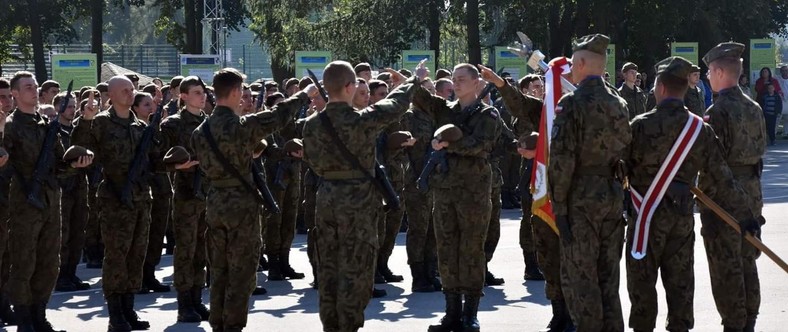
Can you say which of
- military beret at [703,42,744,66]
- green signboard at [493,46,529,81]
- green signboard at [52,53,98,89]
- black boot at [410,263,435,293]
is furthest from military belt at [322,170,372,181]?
green signboard at [493,46,529,81]

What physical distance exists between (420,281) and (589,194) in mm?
4732

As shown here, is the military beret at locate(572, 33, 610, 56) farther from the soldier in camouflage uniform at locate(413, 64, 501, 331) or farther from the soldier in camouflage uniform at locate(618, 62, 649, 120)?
the soldier in camouflage uniform at locate(618, 62, 649, 120)

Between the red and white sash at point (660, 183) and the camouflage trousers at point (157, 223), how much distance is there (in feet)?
16.4

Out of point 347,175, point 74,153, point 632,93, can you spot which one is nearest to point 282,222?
point 74,153

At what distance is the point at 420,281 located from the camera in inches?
515

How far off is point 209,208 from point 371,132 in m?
1.38

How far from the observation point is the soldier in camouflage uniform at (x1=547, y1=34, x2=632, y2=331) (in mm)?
8547

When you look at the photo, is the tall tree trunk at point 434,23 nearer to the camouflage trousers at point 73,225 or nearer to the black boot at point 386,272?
the camouflage trousers at point 73,225

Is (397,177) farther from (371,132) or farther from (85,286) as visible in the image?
(371,132)

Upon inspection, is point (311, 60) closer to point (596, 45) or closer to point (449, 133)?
point (449, 133)

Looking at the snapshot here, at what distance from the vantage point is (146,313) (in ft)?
39.2

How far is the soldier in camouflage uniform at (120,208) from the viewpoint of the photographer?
10906 mm

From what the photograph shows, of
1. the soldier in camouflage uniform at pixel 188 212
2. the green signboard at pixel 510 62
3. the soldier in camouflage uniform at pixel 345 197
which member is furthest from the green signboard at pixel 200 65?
the soldier in camouflage uniform at pixel 345 197

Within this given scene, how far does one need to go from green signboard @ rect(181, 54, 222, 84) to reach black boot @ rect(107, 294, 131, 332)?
1744 centimetres
